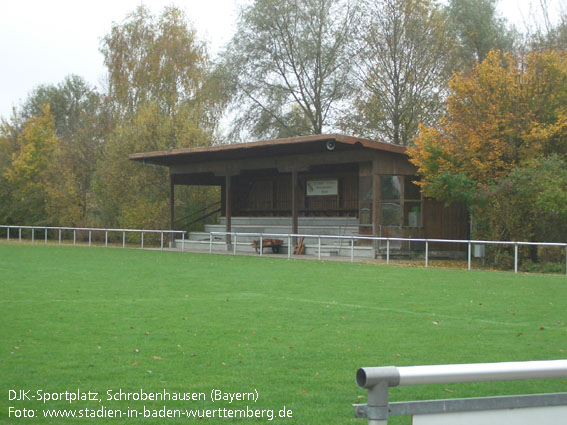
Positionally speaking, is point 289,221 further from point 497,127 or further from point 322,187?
point 497,127

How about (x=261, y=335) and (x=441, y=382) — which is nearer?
(x=441, y=382)

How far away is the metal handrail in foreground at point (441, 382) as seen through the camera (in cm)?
213

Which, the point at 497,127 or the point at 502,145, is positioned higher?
the point at 497,127

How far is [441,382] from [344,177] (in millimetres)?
28395

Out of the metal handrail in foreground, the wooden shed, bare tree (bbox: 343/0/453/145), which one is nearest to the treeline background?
bare tree (bbox: 343/0/453/145)

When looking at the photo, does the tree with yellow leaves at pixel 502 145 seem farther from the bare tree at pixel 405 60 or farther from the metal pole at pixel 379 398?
the metal pole at pixel 379 398

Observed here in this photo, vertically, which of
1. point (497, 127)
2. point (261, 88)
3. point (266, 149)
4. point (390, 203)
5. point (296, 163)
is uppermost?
point (261, 88)

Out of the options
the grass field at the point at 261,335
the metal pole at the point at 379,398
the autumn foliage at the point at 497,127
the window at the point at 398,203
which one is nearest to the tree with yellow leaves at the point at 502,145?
the autumn foliage at the point at 497,127

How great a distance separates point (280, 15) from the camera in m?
36.0

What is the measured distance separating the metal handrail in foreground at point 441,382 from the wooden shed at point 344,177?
19788 millimetres

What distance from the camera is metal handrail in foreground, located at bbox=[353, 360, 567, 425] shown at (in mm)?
2131

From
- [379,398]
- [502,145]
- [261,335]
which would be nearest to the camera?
[379,398]

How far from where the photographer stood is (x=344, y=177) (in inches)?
1198

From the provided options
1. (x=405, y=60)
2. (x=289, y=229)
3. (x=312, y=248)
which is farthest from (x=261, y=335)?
(x=405, y=60)
